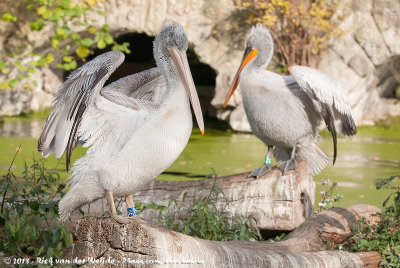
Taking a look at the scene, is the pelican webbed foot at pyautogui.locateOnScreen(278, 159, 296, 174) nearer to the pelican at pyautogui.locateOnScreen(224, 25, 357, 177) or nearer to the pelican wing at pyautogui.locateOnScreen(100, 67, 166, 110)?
the pelican at pyautogui.locateOnScreen(224, 25, 357, 177)

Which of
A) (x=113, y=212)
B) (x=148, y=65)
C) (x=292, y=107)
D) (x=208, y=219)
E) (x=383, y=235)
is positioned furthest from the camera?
(x=148, y=65)

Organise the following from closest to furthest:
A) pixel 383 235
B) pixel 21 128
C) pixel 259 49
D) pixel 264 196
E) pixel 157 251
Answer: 1. pixel 157 251
2. pixel 383 235
3. pixel 264 196
4. pixel 259 49
5. pixel 21 128

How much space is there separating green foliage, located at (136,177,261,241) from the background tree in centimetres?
605

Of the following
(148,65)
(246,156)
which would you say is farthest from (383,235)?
(148,65)

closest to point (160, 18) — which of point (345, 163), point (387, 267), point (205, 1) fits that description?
point (205, 1)

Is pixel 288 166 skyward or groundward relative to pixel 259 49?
groundward

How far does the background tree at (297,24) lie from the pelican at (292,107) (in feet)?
18.1

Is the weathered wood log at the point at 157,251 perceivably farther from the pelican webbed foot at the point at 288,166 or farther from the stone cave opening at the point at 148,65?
the stone cave opening at the point at 148,65

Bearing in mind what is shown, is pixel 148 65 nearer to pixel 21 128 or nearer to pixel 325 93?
pixel 21 128

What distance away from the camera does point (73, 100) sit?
2623 millimetres

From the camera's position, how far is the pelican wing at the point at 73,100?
253 cm

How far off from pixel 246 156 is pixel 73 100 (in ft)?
16.6

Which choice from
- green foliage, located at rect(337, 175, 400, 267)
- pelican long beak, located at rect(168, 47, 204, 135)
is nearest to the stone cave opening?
green foliage, located at rect(337, 175, 400, 267)

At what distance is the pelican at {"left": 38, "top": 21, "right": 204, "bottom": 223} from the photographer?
2.52m
